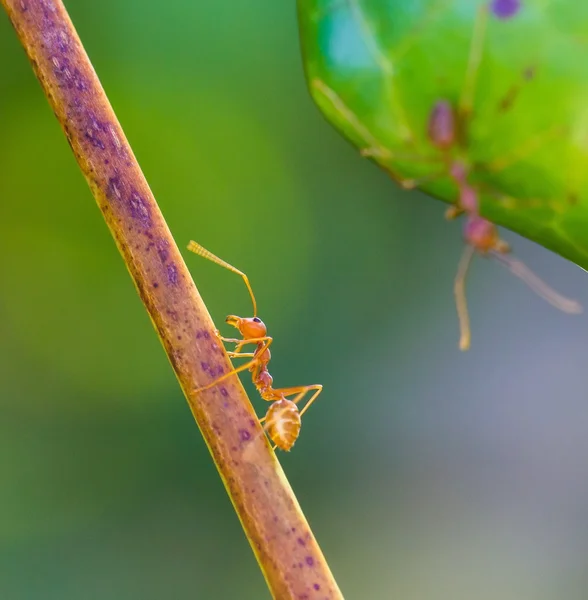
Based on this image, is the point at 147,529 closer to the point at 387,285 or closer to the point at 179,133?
the point at 387,285

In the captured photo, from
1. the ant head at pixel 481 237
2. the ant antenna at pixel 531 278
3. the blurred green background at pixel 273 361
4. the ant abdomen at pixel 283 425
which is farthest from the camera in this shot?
the blurred green background at pixel 273 361

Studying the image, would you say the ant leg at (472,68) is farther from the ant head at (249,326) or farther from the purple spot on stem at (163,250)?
the ant head at (249,326)

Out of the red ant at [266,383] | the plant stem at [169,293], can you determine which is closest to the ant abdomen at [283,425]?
the red ant at [266,383]

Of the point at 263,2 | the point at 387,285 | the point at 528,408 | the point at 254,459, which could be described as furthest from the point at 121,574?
the point at 254,459

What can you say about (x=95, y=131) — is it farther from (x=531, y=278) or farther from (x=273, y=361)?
(x=273, y=361)

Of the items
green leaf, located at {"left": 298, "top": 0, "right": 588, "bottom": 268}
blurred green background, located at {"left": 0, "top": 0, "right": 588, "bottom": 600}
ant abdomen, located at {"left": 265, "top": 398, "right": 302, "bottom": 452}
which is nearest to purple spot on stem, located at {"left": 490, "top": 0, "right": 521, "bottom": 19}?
green leaf, located at {"left": 298, "top": 0, "right": 588, "bottom": 268}
